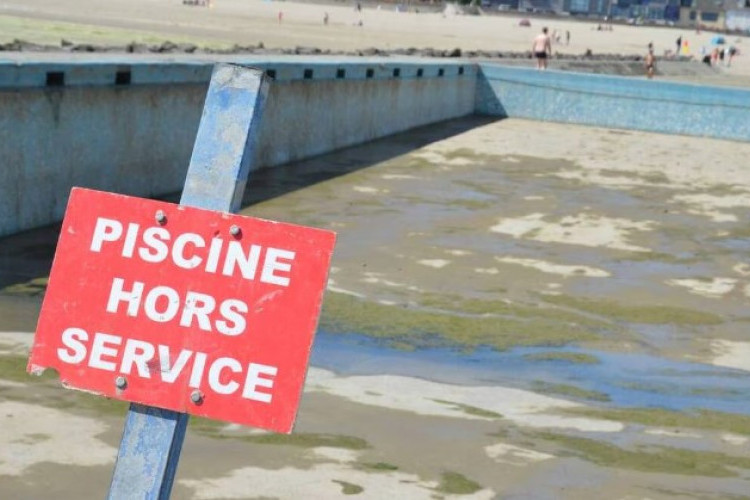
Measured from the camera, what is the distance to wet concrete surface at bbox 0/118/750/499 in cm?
651

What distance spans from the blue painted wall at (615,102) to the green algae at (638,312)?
13339 millimetres

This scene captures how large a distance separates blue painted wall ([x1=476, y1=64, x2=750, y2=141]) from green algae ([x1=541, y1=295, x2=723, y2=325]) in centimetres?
1334

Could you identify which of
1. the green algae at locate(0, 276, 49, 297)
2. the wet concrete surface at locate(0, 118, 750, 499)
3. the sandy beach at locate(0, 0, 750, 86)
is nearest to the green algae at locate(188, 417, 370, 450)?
the wet concrete surface at locate(0, 118, 750, 499)

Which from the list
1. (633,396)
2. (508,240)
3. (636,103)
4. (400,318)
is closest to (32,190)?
(400,318)

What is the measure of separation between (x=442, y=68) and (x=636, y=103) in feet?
11.3

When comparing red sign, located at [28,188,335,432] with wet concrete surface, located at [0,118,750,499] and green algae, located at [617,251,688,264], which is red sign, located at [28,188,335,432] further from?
green algae, located at [617,251,688,264]

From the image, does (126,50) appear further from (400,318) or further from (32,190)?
(400,318)

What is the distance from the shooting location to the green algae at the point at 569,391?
8320 mm

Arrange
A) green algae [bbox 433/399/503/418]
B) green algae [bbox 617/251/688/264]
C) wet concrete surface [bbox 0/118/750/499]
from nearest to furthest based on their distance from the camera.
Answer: wet concrete surface [bbox 0/118/750/499], green algae [bbox 433/399/503/418], green algae [bbox 617/251/688/264]

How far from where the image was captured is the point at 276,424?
297cm

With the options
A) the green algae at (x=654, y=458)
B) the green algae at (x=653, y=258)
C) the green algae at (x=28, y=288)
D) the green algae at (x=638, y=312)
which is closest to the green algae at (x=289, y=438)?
the green algae at (x=654, y=458)

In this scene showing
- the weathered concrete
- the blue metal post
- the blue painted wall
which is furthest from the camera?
the blue painted wall

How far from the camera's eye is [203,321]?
2988 millimetres

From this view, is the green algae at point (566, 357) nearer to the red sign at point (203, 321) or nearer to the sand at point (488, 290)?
the sand at point (488, 290)
